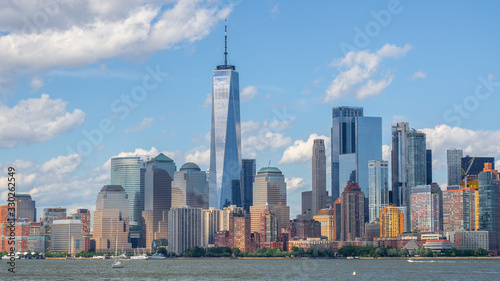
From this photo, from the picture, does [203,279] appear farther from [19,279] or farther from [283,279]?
[19,279]

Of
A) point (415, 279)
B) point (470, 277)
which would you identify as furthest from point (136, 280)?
point (470, 277)

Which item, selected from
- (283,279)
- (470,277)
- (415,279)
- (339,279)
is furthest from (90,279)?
(470,277)

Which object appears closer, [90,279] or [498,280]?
[498,280]

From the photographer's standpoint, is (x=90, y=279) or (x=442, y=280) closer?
(x=442, y=280)

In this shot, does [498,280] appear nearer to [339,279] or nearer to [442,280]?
[442,280]

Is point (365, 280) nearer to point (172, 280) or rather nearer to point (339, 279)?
point (339, 279)

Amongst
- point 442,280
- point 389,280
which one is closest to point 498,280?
point 442,280
